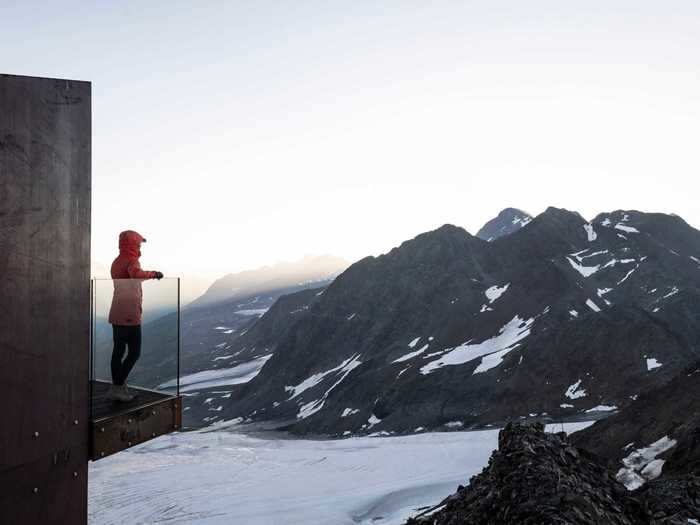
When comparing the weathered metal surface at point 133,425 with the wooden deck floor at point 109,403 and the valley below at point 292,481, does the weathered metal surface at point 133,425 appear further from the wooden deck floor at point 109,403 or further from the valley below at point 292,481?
the valley below at point 292,481

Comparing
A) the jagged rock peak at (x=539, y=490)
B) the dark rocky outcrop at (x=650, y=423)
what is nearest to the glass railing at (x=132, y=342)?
the jagged rock peak at (x=539, y=490)

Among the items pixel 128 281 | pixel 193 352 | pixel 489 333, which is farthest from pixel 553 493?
pixel 193 352

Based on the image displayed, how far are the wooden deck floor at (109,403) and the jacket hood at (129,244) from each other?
4.51 feet

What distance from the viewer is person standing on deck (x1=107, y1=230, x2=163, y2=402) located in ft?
18.1

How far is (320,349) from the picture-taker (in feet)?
236

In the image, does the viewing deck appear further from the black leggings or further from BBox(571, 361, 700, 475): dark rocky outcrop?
BBox(571, 361, 700, 475): dark rocky outcrop

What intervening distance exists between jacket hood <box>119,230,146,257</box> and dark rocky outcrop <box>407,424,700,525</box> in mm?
4805

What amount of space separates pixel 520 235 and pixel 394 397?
37481 mm

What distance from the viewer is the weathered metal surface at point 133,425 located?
15.6 ft

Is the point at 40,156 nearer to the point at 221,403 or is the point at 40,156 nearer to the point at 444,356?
the point at 444,356

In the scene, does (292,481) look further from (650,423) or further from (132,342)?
(132,342)

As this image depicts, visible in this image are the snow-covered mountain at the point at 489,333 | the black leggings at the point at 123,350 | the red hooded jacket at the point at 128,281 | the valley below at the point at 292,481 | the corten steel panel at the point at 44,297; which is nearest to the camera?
the corten steel panel at the point at 44,297

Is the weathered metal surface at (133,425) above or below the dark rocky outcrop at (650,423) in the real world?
above

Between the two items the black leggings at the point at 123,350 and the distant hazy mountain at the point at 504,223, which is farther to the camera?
the distant hazy mountain at the point at 504,223
